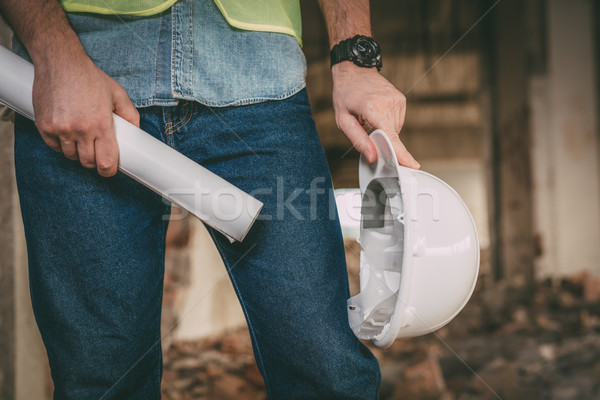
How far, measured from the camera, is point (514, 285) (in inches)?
162

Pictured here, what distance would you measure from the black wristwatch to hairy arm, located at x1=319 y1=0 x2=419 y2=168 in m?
0.01

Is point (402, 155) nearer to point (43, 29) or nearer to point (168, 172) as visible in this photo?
point (168, 172)

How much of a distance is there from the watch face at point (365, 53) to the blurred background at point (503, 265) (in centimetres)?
128

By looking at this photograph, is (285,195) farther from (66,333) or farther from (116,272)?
(66,333)

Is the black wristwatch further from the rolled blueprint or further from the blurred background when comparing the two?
the blurred background

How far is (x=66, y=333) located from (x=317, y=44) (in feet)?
19.2

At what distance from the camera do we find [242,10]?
3.07ft

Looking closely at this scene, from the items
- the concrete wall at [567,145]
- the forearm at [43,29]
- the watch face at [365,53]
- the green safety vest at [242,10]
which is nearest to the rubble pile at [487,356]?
the concrete wall at [567,145]

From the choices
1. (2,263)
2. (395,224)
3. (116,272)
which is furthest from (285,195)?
(2,263)

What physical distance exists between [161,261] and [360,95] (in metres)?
0.55

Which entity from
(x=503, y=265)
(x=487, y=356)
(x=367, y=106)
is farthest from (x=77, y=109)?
(x=503, y=265)

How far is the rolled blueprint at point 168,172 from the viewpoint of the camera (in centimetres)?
85

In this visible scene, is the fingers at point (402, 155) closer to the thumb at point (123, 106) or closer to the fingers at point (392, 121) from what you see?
the fingers at point (392, 121)

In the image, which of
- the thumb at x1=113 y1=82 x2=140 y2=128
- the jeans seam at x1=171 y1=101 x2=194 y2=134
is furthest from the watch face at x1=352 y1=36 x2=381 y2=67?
the thumb at x1=113 y1=82 x2=140 y2=128
